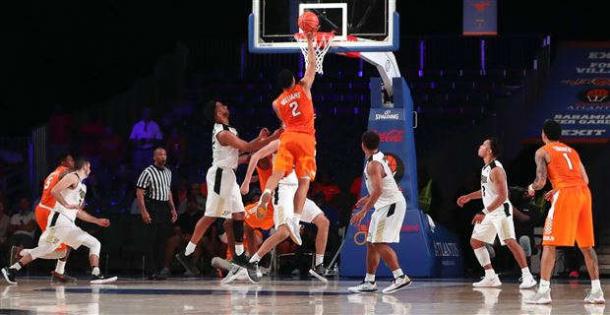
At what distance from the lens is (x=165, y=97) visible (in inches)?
1081

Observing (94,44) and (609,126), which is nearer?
(609,126)

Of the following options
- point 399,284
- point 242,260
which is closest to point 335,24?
point 242,260

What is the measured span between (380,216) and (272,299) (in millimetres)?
2191

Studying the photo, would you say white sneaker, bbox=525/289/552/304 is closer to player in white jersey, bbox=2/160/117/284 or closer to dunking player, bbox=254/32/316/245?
dunking player, bbox=254/32/316/245

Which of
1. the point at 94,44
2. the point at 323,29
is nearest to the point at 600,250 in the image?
the point at 323,29

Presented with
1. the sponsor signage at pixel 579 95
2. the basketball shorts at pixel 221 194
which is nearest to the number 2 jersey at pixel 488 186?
the basketball shorts at pixel 221 194

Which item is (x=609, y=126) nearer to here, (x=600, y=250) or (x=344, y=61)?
(x=600, y=250)

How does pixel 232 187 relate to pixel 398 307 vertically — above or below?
above

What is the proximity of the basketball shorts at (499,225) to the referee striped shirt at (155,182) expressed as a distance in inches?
181

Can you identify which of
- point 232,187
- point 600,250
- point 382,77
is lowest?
point 600,250

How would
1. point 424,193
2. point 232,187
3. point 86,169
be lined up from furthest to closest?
point 424,193 → point 86,169 → point 232,187

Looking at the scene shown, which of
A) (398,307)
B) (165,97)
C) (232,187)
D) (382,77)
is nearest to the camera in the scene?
(398,307)

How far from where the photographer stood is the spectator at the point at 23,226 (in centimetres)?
2034

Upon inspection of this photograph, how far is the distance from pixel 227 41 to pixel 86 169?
536 inches
